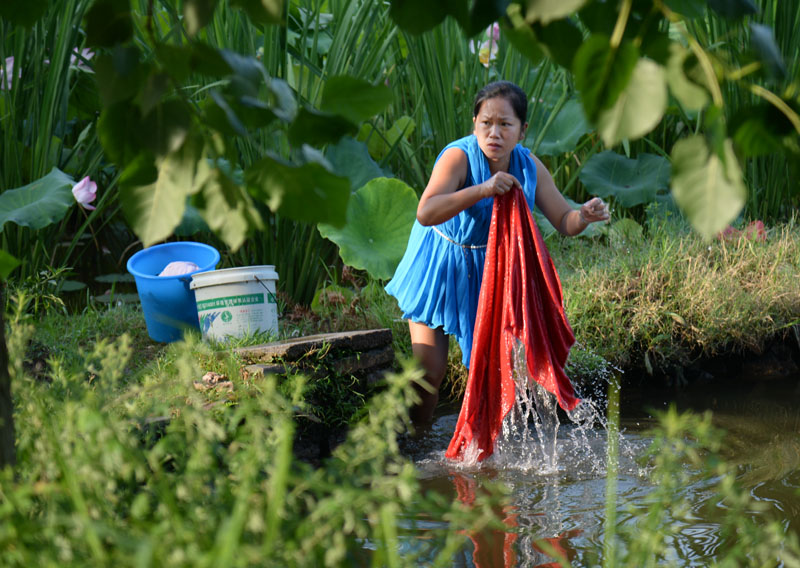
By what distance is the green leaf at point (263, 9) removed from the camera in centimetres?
79

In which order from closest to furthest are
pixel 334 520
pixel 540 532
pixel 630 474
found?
pixel 334 520, pixel 540 532, pixel 630 474

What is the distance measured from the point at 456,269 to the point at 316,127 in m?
2.41

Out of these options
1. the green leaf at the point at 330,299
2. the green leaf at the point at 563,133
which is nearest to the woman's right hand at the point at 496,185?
the green leaf at the point at 330,299

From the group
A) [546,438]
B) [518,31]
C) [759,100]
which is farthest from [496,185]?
[759,100]

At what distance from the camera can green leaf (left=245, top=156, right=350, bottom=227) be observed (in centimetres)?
77

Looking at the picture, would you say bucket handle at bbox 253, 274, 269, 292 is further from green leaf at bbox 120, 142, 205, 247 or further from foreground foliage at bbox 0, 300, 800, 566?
green leaf at bbox 120, 142, 205, 247

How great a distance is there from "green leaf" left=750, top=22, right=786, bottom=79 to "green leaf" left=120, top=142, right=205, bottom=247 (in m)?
0.46

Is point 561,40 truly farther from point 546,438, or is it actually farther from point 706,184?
point 546,438

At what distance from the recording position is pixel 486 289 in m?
3.01

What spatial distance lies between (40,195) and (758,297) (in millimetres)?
3363

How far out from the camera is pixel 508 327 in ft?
9.68

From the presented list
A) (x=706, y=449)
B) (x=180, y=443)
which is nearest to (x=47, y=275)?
(x=706, y=449)

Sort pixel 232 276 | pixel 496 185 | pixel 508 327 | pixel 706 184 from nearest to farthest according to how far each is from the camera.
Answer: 1. pixel 706 184
2. pixel 496 185
3. pixel 508 327
4. pixel 232 276

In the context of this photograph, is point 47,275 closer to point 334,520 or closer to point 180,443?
point 180,443
